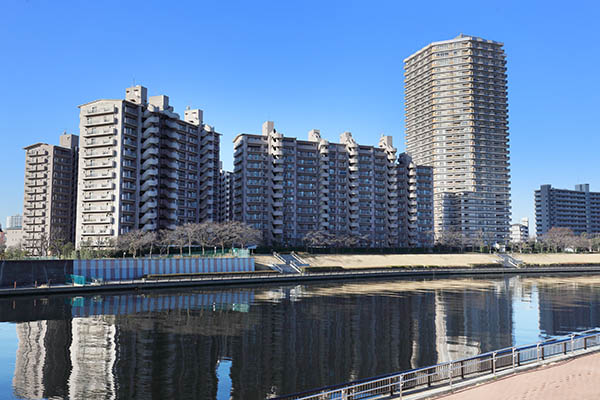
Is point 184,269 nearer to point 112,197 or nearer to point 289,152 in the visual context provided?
point 112,197

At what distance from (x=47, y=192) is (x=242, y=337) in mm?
116162

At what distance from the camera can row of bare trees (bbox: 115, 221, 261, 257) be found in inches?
3290

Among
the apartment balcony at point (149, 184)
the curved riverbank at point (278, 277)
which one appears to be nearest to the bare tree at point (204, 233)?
the apartment balcony at point (149, 184)

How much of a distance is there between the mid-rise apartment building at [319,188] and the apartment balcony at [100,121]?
119ft

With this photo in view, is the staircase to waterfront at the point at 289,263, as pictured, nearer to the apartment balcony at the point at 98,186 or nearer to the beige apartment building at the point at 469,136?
the apartment balcony at the point at 98,186

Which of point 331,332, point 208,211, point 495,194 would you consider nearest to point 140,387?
point 331,332

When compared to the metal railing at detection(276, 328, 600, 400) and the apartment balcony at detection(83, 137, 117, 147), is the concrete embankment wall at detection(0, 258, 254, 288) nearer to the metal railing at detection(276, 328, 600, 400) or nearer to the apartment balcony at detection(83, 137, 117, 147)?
the apartment balcony at detection(83, 137, 117, 147)

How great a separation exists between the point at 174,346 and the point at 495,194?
576ft

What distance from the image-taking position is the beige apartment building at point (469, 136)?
17988 centimetres

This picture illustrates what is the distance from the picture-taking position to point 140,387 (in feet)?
70.7

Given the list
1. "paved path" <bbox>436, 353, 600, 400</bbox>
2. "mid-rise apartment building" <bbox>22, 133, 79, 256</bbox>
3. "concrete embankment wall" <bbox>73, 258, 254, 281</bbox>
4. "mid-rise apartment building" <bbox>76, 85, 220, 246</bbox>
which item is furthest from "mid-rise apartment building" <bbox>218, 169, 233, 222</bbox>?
"paved path" <bbox>436, 353, 600, 400</bbox>

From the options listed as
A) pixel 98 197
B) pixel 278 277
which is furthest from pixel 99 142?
pixel 278 277

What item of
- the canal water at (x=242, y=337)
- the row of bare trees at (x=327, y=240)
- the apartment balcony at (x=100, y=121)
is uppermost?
the apartment balcony at (x=100, y=121)

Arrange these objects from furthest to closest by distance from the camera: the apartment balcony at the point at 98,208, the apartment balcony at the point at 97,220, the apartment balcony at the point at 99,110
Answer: the apartment balcony at the point at 99,110 → the apartment balcony at the point at 98,208 → the apartment balcony at the point at 97,220
